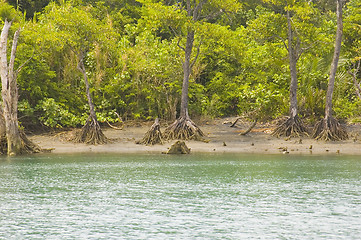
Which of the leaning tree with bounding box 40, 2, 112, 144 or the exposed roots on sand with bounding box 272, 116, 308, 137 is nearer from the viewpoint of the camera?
the leaning tree with bounding box 40, 2, 112, 144

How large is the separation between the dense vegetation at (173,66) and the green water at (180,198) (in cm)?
655

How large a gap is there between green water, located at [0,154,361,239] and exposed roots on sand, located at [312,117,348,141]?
3.74 meters

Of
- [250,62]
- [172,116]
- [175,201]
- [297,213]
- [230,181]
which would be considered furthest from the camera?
[250,62]

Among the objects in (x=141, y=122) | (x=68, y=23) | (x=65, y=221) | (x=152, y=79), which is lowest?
(x=65, y=221)

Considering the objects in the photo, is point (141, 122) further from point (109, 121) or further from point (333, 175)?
point (333, 175)

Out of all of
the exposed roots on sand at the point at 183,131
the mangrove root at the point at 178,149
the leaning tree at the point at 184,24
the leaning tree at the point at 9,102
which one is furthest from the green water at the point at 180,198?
the leaning tree at the point at 184,24

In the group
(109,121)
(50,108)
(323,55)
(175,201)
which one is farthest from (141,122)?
(175,201)

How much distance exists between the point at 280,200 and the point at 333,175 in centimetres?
435

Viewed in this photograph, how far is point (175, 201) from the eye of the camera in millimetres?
12359

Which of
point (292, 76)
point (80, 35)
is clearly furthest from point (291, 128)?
point (80, 35)

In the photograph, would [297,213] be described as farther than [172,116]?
No

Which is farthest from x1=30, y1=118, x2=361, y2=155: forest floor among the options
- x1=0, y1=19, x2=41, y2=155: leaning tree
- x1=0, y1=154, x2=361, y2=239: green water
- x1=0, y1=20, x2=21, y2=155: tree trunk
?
x1=0, y1=154, x2=361, y2=239: green water

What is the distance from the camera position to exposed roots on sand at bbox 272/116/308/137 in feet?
80.9

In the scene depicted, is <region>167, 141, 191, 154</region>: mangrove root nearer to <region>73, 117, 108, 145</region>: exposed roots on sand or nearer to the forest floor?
the forest floor
